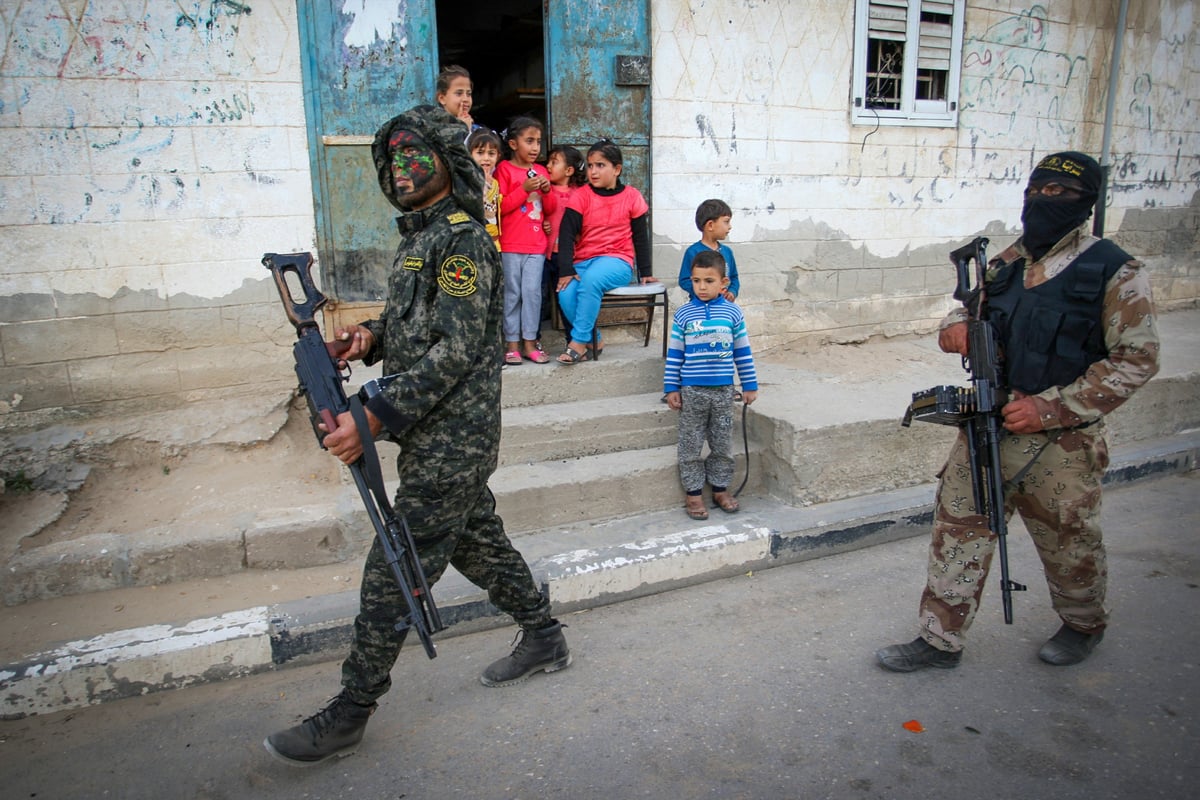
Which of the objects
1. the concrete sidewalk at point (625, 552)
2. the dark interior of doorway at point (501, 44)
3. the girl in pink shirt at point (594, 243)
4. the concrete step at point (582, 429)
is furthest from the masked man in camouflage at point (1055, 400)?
the dark interior of doorway at point (501, 44)

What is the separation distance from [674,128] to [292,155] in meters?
2.71

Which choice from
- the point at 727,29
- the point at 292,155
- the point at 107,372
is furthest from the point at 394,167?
the point at 727,29

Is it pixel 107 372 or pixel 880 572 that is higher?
pixel 107 372

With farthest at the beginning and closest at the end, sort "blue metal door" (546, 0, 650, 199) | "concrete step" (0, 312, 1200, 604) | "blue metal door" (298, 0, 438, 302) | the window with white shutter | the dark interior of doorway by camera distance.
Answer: the dark interior of doorway
the window with white shutter
"blue metal door" (546, 0, 650, 199)
"blue metal door" (298, 0, 438, 302)
"concrete step" (0, 312, 1200, 604)

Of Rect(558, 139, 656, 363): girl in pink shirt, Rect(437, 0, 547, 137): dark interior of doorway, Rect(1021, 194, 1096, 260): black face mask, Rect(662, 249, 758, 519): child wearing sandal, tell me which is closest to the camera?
Rect(1021, 194, 1096, 260): black face mask

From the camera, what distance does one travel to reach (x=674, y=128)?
5934mm

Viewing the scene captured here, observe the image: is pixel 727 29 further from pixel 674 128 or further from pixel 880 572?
pixel 880 572

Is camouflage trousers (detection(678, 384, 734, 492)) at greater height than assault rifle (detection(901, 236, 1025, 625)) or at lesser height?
lesser

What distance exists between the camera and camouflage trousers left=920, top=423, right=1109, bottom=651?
281 centimetres

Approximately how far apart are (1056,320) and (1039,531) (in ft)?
2.62

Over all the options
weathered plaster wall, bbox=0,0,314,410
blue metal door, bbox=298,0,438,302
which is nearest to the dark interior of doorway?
blue metal door, bbox=298,0,438,302

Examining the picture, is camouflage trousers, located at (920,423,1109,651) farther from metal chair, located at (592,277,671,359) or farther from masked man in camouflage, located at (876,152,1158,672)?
metal chair, located at (592,277,671,359)

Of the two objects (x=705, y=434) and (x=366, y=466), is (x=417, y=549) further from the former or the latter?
(x=705, y=434)

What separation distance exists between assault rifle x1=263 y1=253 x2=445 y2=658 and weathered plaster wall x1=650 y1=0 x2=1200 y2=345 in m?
3.89
